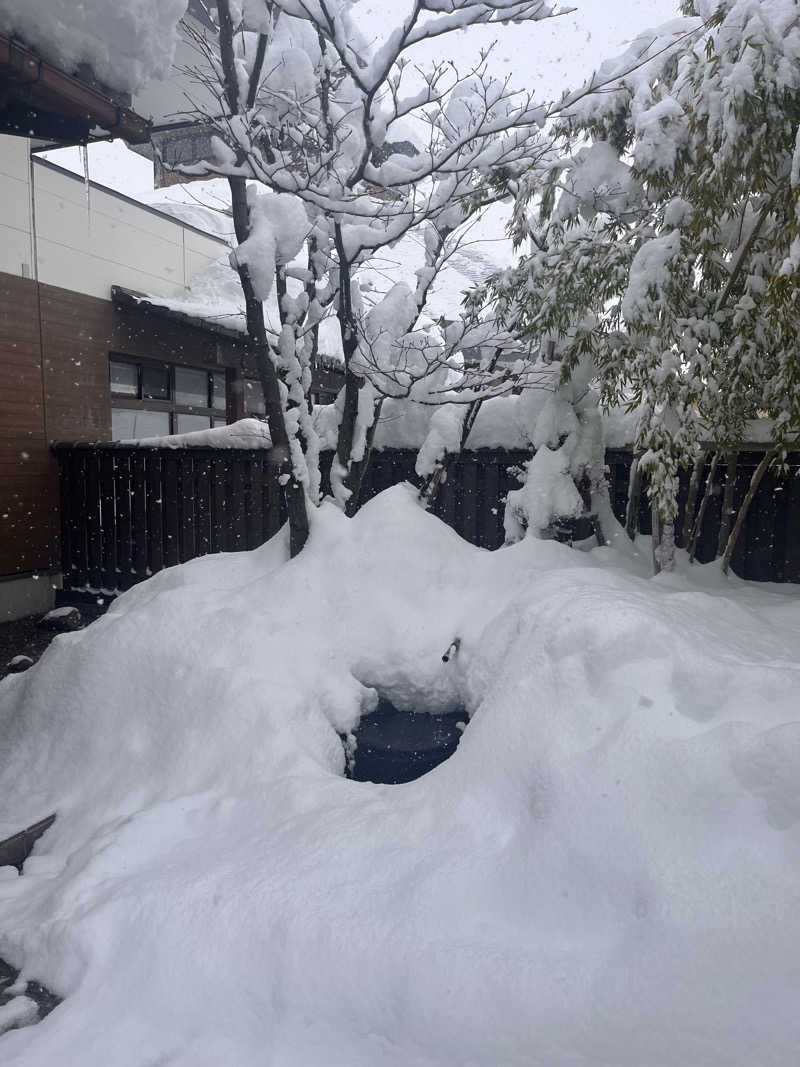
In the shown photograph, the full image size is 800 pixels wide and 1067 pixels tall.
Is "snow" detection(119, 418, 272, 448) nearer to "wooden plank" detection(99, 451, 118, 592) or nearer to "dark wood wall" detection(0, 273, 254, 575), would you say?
"wooden plank" detection(99, 451, 118, 592)

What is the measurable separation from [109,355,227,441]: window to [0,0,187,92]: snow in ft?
16.7

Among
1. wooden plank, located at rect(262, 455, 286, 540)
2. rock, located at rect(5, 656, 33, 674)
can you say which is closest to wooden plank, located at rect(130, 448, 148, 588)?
wooden plank, located at rect(262, 455, 286, 540)

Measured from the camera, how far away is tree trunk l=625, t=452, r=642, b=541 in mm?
5312

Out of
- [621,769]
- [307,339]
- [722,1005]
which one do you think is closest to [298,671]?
[621,769]

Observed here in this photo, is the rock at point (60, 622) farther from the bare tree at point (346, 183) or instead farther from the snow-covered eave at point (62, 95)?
the snow-covered eave at point (62, 95)

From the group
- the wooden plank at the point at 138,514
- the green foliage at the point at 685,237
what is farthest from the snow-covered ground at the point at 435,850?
the wooden plank at the point at 138,514

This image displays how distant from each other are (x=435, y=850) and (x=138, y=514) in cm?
635

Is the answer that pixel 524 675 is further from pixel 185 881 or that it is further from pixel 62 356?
pixel 62 356

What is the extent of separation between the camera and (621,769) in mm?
2393

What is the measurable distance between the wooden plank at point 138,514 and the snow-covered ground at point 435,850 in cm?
408

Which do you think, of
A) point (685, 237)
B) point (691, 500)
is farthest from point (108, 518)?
point (685, 237)

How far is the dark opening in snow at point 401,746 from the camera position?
12.1 feet

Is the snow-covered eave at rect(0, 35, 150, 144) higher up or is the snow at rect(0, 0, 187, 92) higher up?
the snow at rect(0, 0, 187, 92)

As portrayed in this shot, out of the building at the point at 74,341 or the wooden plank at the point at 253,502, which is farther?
the building at the point at 74,341
